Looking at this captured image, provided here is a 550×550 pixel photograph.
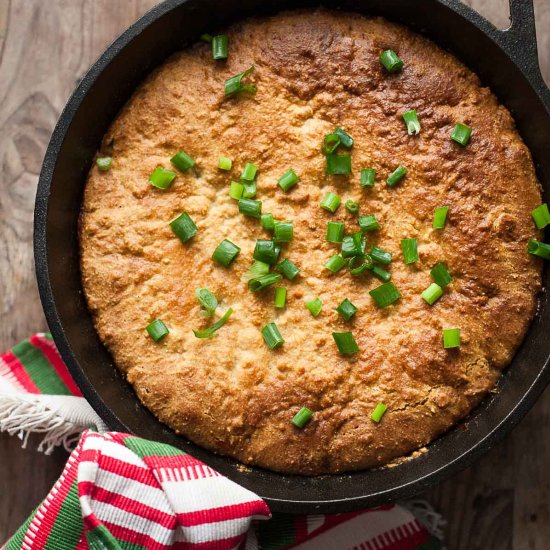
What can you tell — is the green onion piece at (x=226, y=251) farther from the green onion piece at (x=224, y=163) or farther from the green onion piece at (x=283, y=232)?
the green onion piece at (x=224, y=163)

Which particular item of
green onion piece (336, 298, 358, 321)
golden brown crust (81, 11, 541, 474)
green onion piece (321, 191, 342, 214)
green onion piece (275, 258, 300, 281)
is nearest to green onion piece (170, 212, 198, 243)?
golden brown crust (81, 11, 541, 474)

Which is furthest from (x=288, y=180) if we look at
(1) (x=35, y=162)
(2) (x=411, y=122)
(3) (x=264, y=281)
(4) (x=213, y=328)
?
(1) (x=35, y=162)

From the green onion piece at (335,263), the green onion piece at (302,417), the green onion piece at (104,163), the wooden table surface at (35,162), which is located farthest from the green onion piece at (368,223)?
the wooden table surface at (35,162)

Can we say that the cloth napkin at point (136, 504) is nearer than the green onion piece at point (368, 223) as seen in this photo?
Yes

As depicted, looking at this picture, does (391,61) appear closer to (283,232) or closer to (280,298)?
(283,232)

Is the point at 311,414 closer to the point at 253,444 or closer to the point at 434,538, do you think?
the point at 253,444

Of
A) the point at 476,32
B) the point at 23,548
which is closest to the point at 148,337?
the point at 23,548
